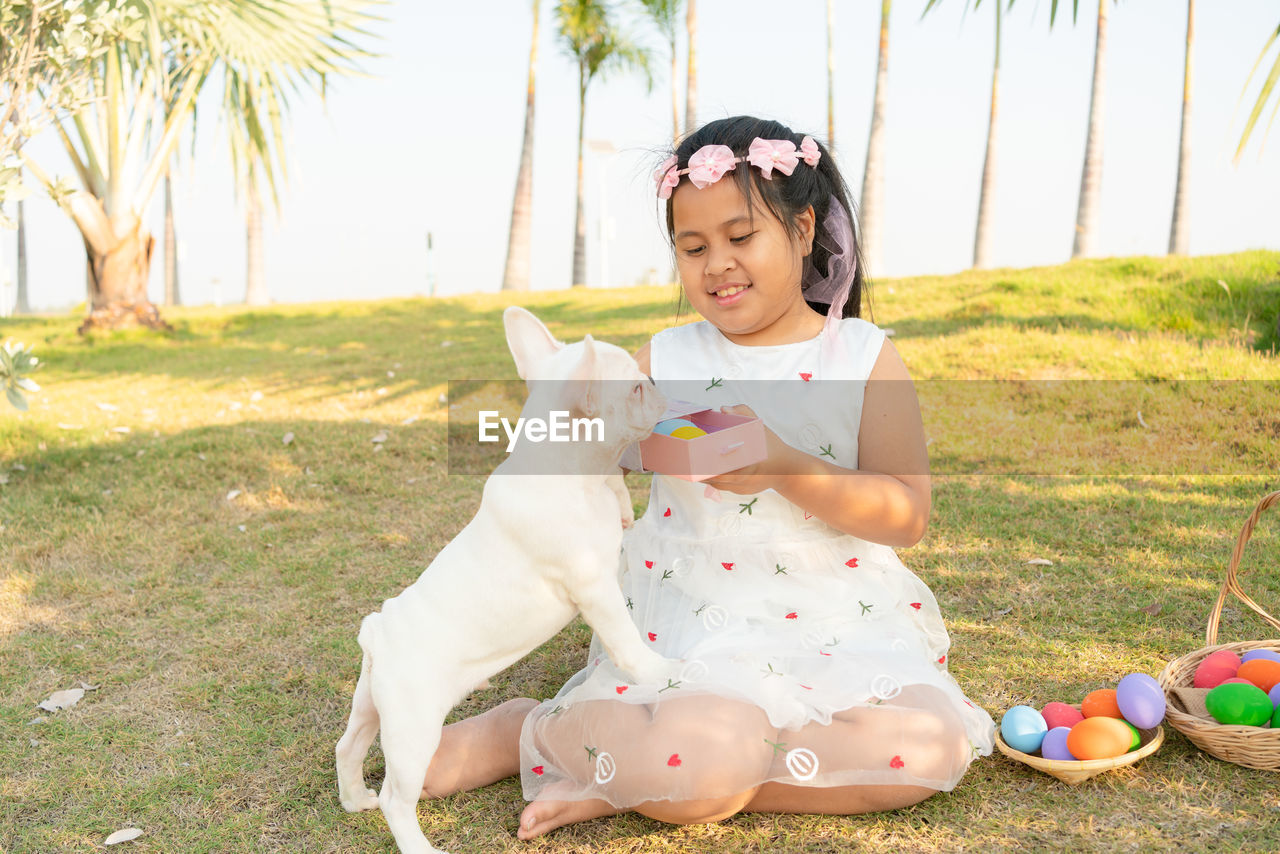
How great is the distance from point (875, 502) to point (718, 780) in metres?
0.74

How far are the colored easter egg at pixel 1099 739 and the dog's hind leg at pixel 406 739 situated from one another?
4.87 ft

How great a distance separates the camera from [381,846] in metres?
2.07

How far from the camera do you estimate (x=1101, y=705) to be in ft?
7.62

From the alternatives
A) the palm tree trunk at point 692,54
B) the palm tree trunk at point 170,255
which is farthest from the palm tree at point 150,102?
the palm tree trunk at point 170,255

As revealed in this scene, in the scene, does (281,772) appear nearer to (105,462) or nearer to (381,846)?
(381,846)

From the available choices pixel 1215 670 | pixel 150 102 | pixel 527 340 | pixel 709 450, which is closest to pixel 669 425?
pixel 709 450

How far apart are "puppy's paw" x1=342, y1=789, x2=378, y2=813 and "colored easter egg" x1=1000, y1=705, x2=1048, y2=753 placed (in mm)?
1571

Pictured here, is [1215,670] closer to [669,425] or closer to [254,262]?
[669,425]

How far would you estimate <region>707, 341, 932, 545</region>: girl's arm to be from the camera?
80.1 inches

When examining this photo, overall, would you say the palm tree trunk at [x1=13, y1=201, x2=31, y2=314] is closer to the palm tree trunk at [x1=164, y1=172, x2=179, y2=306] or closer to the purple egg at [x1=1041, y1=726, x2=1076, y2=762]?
the palm tree trunk at [x1=164, y1=172, x2=179, y2=306]

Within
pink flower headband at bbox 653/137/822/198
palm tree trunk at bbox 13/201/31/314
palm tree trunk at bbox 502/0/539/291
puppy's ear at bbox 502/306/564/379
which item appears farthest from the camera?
palm tree trunk at bbox 13/201/31/314

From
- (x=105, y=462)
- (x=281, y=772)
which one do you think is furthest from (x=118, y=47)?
(x=281, y=772)

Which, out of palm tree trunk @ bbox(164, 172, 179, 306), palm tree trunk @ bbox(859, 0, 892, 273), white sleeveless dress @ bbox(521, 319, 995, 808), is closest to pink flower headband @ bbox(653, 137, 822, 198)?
white sleeveless dress @ bbox(521, 319, 995, 808)

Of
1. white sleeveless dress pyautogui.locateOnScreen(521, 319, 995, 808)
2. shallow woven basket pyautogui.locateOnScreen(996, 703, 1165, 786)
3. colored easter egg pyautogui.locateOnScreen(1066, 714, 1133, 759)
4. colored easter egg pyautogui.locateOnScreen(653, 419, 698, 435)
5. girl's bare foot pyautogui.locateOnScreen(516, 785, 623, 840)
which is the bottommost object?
girl's bare foot pyautogui.locateOnScreen(516, 785, 623, 840)
